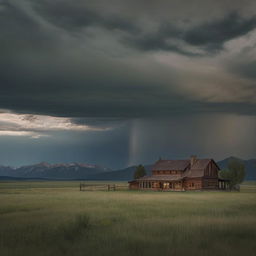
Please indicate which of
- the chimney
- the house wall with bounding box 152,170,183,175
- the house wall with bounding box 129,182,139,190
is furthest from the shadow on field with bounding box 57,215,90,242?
the chimney

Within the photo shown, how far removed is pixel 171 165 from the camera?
93.3 meters

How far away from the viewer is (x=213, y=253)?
47.6 feet

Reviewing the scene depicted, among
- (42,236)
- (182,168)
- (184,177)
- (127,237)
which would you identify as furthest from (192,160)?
(42,236)

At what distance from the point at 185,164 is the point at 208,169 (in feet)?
21.7

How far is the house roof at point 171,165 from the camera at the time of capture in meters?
90.8

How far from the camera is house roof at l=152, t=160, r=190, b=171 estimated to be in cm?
9075

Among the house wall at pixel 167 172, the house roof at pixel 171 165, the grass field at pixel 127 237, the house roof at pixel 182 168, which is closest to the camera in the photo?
the grass field at pixel 127 237

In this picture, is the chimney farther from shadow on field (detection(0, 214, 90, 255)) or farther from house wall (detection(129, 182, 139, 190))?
shadow on field (detection(0, 214, 90, 255))

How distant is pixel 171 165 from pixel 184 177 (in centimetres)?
973

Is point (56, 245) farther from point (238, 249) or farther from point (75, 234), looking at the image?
point (238, 249)

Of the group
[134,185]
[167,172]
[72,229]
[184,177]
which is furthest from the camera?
[167,172]

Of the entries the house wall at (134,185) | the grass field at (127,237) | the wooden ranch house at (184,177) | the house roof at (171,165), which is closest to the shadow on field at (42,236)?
the grass field at (127,237)

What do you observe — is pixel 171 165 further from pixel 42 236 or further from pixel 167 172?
pixel 42 236

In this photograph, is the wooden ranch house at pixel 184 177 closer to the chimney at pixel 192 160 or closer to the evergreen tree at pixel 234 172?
the chimney at pixel 192 160
